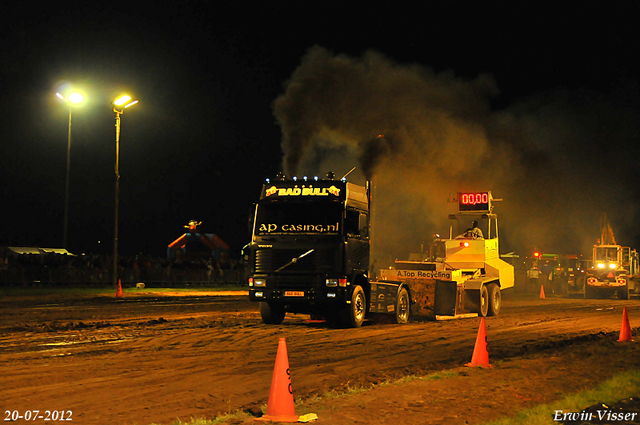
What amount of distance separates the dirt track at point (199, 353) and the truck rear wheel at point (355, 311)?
288 mm

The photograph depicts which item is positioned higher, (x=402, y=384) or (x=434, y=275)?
(x=434, y=275)

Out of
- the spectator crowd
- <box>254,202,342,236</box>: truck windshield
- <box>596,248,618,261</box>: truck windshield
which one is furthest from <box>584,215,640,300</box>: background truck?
<box>254,202,342,236</box>: truck windshield

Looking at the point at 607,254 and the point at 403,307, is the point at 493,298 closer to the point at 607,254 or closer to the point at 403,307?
the point at 403,307

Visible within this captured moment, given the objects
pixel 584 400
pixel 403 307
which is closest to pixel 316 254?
pixel 403 307

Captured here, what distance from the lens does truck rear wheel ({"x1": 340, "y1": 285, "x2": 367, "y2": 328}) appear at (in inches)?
680

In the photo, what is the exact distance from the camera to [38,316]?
770 inches

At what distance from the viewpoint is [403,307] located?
19500 millimetres

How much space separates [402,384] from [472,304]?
13025 millimetres

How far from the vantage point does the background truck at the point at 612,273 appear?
37688mm

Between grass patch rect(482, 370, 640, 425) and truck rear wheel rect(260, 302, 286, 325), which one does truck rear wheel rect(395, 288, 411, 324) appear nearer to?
truck rear wheel rect(260, 302, 286, 325)

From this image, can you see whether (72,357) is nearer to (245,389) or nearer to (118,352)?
(118,352)

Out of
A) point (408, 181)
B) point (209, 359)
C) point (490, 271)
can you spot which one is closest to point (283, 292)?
point (209, 359)

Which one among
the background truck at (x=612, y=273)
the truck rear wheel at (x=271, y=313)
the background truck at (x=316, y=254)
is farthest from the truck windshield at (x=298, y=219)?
the background truck at (x=612, y=273)

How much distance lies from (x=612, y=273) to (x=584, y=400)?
32.0m
